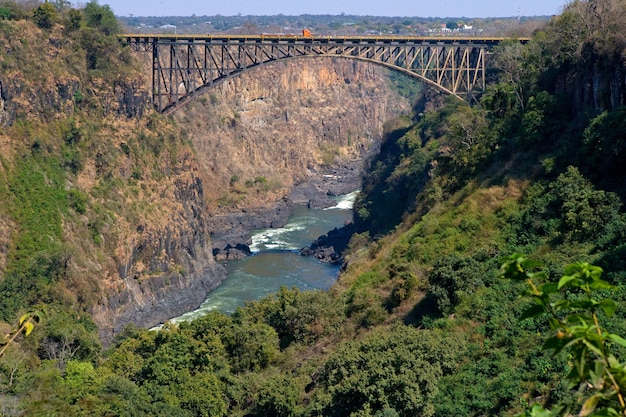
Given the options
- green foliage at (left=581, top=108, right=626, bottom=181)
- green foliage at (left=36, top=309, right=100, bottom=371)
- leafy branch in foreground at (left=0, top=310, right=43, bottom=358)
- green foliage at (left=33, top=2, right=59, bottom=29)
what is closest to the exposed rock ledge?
green foliage at (left=33, top=2, right=59, bottom=29)

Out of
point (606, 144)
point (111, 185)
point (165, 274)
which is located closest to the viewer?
point (606, 144)

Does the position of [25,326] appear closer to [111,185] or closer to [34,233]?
[34,233]

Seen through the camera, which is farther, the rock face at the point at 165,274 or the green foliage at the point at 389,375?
the rock face at the point at 165,274

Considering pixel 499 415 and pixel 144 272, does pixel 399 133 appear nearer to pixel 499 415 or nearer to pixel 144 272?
pixel 144 272

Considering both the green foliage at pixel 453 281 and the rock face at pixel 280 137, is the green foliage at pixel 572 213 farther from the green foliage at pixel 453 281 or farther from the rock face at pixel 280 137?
the rock face at pixel 280 137

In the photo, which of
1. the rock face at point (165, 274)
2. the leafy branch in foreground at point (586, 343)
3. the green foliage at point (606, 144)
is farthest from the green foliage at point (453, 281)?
the rock face at point (165, 274)

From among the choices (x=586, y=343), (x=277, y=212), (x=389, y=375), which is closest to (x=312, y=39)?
(x=277, y=212)

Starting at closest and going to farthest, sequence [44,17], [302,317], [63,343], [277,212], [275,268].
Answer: [302,317] < [63,343] < [44,17] < [275,268] < [277,212]

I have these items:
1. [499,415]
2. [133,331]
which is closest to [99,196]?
[133,331]
